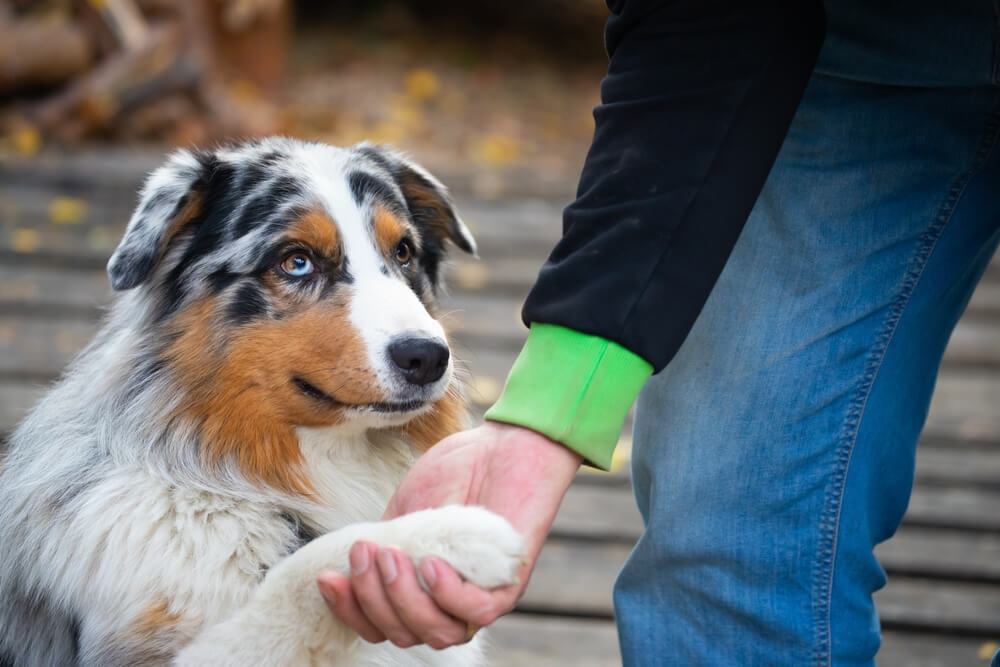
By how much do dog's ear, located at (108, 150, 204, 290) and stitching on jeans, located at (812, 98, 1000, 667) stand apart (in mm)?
1507

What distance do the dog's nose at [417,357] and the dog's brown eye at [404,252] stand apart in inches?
17.7

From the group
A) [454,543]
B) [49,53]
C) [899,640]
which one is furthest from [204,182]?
[49,53]

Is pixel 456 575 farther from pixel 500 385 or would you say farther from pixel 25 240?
pixel 25 240

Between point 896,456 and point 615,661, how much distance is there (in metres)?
1.25

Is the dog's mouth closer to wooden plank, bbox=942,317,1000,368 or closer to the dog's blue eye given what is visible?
the dog's blue eye

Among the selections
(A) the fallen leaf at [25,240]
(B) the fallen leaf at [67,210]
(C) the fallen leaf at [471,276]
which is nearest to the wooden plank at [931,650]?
(C) the fallen leaf at [471,276]

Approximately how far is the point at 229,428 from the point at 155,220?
0.49 metres

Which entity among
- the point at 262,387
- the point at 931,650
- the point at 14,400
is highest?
the point at 262,387

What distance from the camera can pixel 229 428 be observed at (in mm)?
2207

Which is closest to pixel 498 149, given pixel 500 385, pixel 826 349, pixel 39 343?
pixel 500 385

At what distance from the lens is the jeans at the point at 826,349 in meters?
1.86

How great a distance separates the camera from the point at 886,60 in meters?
1.84

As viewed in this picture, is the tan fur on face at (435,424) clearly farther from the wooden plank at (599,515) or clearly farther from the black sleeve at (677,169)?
the wooden plank at (599,515)

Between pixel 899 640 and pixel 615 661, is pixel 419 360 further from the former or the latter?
pixel 899 640
